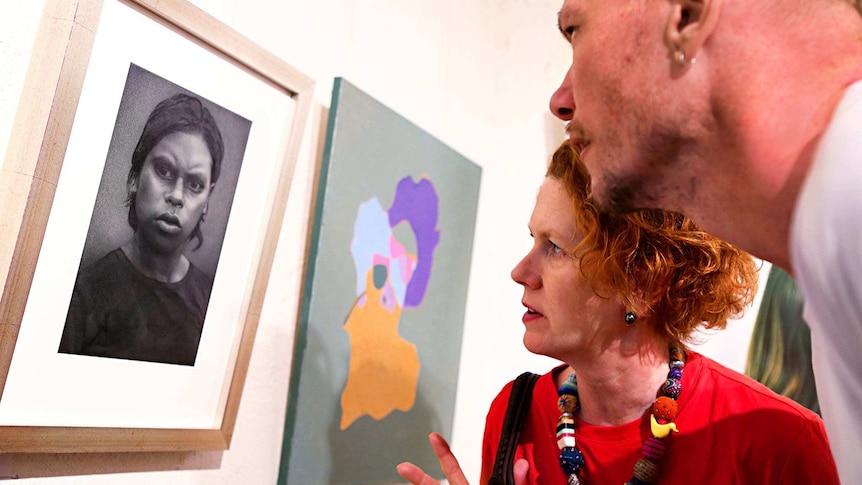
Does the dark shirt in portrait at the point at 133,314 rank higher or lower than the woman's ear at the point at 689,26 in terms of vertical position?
lower

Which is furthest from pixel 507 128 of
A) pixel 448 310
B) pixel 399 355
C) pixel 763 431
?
pixel 763 431

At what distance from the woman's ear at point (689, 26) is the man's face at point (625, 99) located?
1 cm

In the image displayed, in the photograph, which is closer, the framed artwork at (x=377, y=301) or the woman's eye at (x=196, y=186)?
the woman's eye at (x=196, y=186)

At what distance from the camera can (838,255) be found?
464 mm

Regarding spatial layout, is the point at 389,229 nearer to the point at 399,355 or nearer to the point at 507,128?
the point at 399,355

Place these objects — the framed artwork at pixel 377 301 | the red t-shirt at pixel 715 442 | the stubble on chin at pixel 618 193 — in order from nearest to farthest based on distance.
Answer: the stubble on chin at pixel 618 193
the red t-shirt at pixel 715 442
the framed artwork at pixel 377 301

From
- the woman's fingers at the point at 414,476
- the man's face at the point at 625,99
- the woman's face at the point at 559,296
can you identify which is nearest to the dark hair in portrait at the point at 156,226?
the woman's fingers at the point at 414,476

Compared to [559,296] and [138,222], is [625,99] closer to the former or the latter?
[559,296]

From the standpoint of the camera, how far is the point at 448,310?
1733 millimetres

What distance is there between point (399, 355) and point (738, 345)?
73cm

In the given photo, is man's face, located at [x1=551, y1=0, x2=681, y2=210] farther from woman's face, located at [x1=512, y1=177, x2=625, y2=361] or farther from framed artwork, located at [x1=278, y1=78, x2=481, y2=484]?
framed artwork, located at [x1=278, y1=78, x2=481, y2=484]

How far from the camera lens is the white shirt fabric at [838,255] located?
457 mm

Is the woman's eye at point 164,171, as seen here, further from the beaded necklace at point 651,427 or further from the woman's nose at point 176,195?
the beaded necklace at point 651,427

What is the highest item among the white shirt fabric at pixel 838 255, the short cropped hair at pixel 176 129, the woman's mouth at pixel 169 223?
the short cropped hair at pixel 176 129
